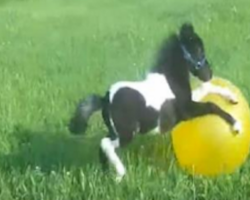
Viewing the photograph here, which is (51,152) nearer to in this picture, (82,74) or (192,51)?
(192,51)

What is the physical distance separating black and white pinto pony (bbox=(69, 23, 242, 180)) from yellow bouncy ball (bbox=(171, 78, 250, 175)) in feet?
0.15

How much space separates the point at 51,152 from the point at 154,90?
1.10 meters

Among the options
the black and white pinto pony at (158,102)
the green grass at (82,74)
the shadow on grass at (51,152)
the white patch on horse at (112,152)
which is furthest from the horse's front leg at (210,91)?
the shadow on grass at (51,152)

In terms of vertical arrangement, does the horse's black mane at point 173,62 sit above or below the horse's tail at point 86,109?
above

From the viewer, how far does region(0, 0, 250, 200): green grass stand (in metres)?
5.53

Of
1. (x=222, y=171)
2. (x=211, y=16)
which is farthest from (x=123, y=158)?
(x=211, y=16)

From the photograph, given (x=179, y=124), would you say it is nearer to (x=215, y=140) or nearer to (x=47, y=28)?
(x=215, y=140)

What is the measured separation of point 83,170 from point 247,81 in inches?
101

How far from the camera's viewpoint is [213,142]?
5434 mm

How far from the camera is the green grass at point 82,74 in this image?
5.53m

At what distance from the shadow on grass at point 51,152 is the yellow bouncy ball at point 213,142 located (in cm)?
59

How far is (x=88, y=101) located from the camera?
5.43 meters

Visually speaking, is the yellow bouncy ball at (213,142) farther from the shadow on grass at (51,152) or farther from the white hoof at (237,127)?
the shadow on grass at (51,152)

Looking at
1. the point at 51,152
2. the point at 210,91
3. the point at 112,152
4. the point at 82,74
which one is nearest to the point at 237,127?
the point at 210,91
